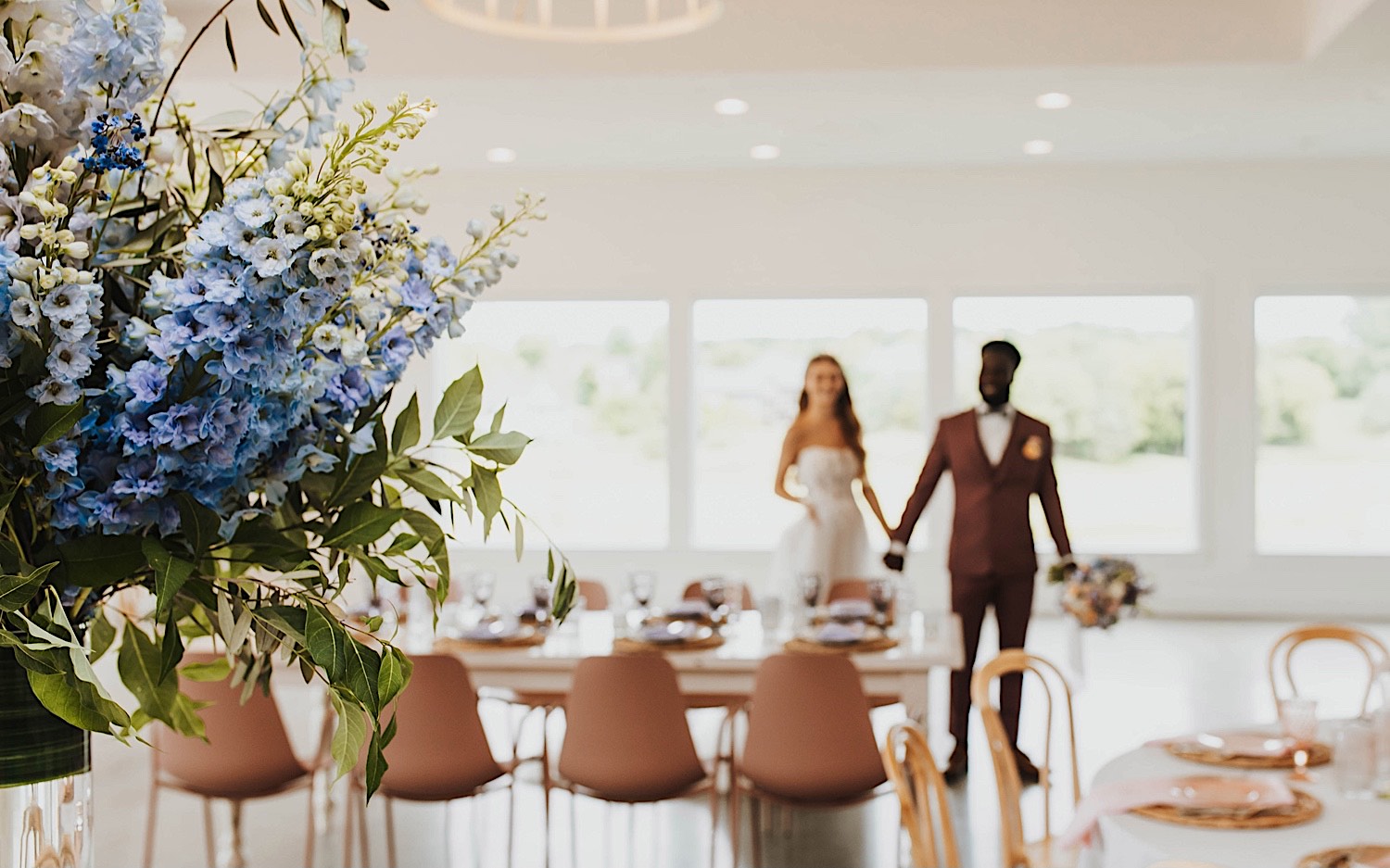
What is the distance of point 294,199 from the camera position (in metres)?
0.72

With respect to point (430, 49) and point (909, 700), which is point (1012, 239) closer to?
point (430, 49)

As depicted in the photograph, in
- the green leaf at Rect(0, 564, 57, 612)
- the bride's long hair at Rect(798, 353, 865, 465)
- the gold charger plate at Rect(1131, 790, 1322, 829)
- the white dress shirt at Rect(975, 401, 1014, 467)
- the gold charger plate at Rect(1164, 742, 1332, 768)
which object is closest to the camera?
the green leaf at Rect(0, 564, 57, 612)

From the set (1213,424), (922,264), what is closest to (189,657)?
(922,264)

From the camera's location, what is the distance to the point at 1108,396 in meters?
10.0

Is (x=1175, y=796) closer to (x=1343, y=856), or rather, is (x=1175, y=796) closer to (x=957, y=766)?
(x=1343, y=856)

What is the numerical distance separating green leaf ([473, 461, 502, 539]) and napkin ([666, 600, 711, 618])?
3577 millimetres

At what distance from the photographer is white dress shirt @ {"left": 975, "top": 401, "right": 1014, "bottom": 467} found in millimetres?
5438

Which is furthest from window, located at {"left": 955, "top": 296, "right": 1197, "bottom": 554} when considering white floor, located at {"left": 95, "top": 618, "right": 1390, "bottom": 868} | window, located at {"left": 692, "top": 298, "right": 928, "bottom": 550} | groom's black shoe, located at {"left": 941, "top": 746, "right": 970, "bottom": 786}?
groom's black shoe, located at {"left": 941, "top": 746, "right": 970, "bottom": 786}

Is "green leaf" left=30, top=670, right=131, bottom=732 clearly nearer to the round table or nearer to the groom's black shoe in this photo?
the round table

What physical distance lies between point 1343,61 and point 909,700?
4372mm

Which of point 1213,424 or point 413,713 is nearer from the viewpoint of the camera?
point 413,713

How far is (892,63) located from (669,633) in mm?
3315

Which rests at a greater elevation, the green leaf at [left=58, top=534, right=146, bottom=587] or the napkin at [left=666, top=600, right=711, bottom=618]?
the green leaf at [left=58, top=534, right=146, bottom=587]

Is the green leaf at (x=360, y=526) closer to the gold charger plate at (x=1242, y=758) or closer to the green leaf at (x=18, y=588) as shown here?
the green leaf at (x=18, y=588)
